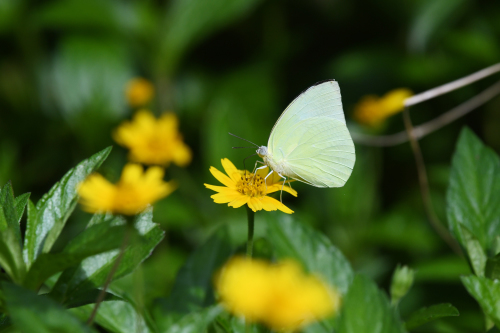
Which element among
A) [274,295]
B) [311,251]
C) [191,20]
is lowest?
[311,251]

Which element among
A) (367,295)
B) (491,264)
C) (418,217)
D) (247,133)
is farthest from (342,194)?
(367,295)

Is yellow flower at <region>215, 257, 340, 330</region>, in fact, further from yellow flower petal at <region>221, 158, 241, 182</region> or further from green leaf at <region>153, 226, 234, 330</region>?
yellow flower petal at <region>221, 158, 241, 182</region>

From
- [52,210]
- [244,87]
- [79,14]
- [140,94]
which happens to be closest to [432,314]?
[52,210]

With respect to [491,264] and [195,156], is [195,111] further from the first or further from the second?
[491,264]

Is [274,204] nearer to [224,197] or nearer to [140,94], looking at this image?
[224,197]

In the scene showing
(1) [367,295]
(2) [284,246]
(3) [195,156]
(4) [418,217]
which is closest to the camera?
(1) [367,295]

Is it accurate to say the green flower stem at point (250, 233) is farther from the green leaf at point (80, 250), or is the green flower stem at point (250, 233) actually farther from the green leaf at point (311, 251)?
the green leaf at point (80, 250)
